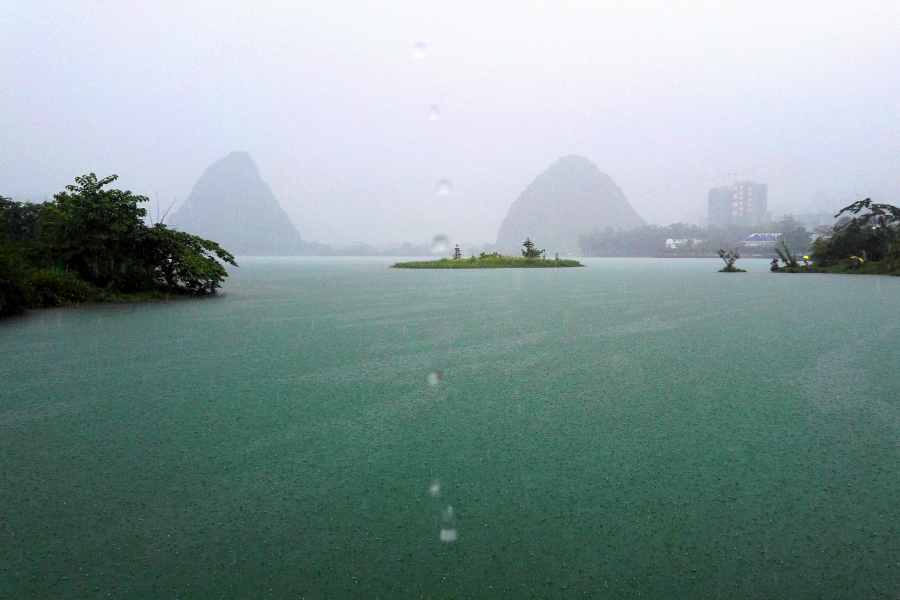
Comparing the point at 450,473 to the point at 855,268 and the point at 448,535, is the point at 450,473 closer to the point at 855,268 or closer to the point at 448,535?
the point at 448,535

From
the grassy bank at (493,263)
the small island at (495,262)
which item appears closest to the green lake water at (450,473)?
the grassy bank at (493,263)

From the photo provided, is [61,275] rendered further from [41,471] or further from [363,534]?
[363,534]

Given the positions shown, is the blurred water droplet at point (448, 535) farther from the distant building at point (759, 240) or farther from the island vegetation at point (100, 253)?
the distant building at point (759, 240)

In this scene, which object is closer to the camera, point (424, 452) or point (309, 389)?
point (424, 452)

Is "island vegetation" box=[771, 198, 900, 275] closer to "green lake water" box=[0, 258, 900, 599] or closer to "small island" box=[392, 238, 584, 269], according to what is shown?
"small island" box=[392, 238, 584, 269]

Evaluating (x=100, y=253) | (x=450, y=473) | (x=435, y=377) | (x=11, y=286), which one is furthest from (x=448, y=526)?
(x=100, y=253)

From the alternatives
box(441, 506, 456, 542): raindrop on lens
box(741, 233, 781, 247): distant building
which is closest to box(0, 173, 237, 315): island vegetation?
box(441, 506, 456, 542): raindrop on lens

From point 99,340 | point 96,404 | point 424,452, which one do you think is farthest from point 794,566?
point 99,340
